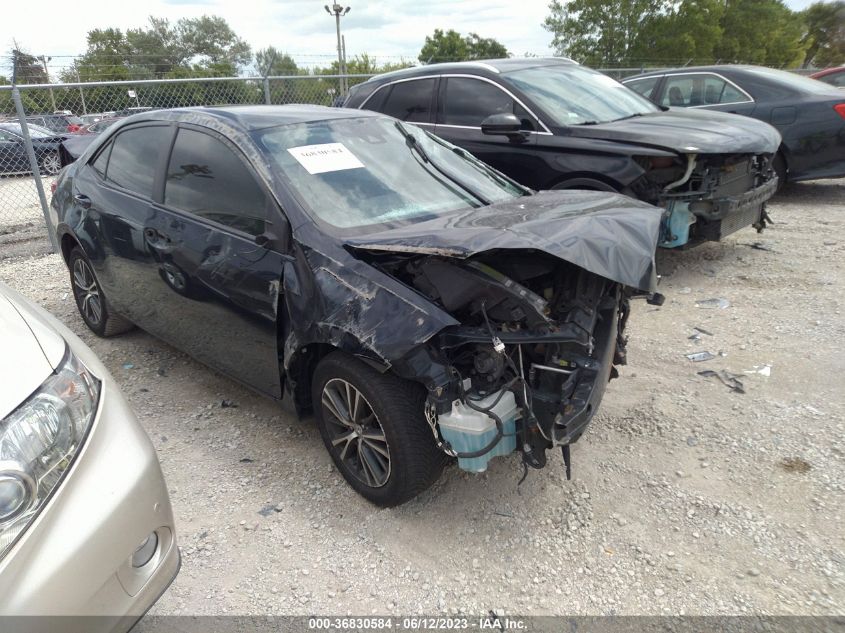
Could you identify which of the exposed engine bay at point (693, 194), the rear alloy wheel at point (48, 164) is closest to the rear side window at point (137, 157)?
the exposed engine bay at point (693, 194)

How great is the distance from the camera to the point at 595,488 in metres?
2.89

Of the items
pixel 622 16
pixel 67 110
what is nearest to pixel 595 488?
pixel 67 110

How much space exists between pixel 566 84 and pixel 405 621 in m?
5.21

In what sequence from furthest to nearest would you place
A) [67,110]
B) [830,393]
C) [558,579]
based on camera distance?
1. [67,110]
2. [830,393]
3. [558,579]

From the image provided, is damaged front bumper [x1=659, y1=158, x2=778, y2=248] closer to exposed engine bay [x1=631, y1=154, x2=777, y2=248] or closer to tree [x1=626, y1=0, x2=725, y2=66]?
exposed engine bay [x1=631, y1=154, x2=777, y2=248]

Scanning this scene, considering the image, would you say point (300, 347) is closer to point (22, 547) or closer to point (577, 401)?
point (577, 401)

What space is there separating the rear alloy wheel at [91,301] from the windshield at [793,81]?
26.3 feet

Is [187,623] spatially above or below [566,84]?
below

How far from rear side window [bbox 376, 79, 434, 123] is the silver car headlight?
5160 millimetres

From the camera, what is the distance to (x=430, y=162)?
356 centimetres

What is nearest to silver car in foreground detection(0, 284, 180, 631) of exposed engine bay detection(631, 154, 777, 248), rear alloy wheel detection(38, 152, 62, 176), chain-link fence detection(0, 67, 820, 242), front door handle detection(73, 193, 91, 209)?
front door handle detection(73, 193, 91, 209)

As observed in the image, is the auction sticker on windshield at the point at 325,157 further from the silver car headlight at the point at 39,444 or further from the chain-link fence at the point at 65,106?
the chain-link fence at the point at 65,106

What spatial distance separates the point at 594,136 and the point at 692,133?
2.56ft

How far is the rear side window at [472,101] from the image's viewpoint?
5.68m
